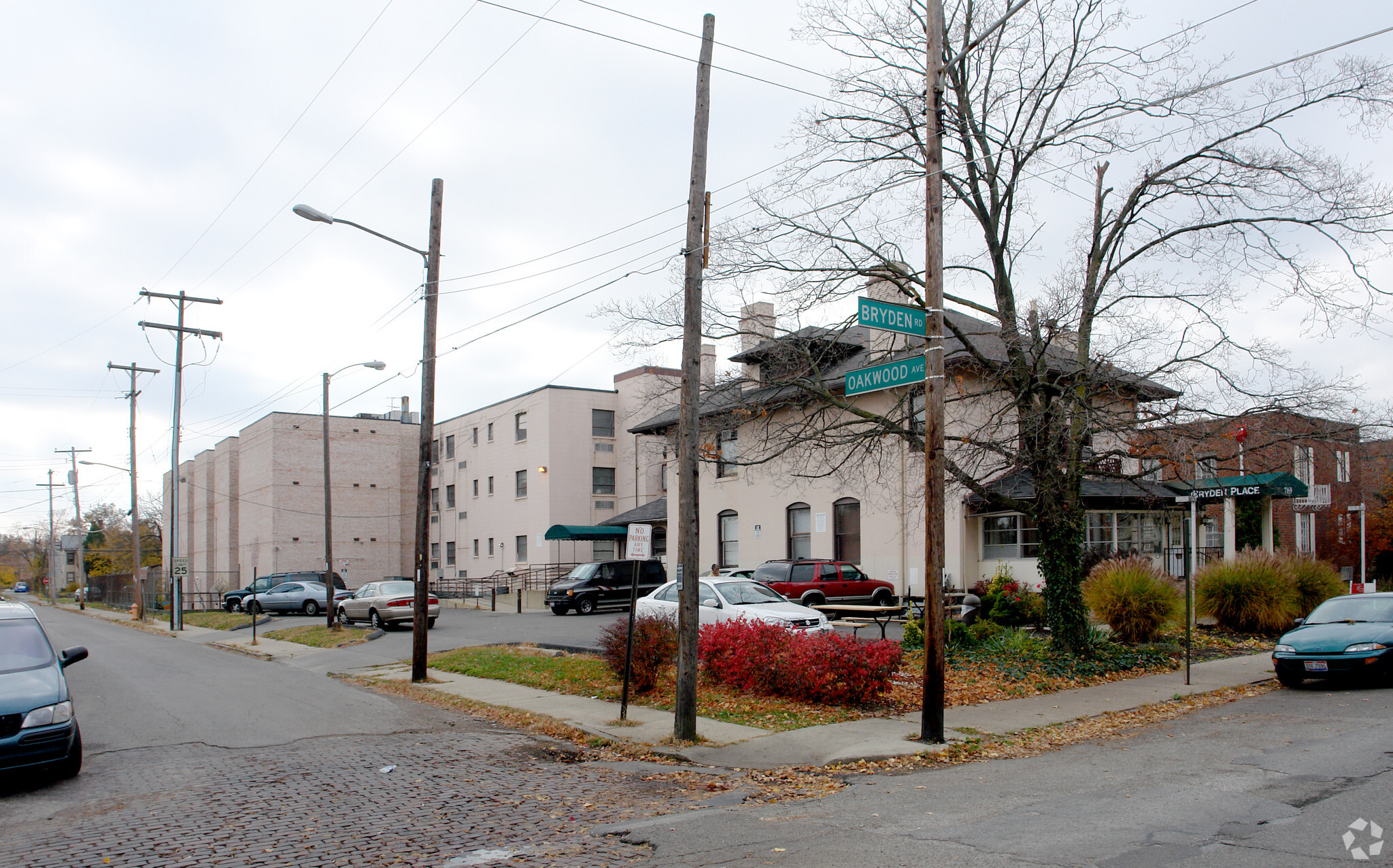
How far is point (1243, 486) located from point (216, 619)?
122ft

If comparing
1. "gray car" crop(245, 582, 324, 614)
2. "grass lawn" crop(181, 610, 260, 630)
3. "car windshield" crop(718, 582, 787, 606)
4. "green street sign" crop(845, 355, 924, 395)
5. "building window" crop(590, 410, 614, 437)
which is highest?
"building window" crop(590, 410, 614, 437)

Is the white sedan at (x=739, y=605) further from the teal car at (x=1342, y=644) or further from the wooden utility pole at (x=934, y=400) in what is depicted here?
the teal car at (x=1342, y=644)

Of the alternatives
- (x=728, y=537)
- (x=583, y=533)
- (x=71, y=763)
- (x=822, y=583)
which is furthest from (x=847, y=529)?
(x=71, y=763)

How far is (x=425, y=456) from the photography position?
54.9 feet

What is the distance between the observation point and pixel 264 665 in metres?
20.4

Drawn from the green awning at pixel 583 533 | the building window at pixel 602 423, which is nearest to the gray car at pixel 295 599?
the green awning at pixel 583 533

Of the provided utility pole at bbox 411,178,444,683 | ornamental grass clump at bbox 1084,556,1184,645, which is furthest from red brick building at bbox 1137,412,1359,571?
utility pole at bbox 411,178,444,683

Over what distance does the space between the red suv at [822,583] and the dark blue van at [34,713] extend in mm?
19048

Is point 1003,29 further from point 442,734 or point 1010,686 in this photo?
point 442,734

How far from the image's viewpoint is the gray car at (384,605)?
91.7ft

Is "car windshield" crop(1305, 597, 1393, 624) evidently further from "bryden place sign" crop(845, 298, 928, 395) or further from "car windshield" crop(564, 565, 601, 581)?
"car windshield" crop(564, 565, 601, 581)

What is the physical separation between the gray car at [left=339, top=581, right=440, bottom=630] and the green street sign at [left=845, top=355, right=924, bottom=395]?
19.6 meters

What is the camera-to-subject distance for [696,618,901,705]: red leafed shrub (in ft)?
39.5

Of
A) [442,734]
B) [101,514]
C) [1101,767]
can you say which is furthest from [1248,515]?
[101,514]
